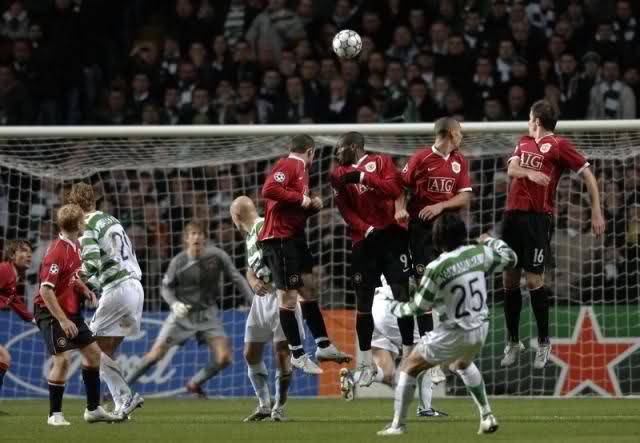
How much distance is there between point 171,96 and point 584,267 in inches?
239

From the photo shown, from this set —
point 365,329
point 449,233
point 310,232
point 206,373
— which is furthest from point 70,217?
point 310,232

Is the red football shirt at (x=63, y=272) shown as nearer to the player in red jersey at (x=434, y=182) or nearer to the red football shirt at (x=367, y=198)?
the red football shirt at (x=367, y=198)

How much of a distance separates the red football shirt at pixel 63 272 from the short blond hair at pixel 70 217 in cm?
12

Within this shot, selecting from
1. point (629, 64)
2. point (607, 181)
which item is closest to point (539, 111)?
point (607, 181)

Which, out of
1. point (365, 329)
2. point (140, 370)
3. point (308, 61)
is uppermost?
point (308, 61)

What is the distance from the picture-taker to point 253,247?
11.3m

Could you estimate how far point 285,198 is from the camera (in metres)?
10.8

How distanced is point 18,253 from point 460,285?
17.3ft

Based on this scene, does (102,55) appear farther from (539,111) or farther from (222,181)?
(539,111)

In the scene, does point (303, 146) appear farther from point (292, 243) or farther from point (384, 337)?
point (384, 337)

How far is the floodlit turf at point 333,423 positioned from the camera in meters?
9.35

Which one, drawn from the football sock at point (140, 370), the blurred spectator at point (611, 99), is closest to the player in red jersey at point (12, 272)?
the football sock at point (140, 370)

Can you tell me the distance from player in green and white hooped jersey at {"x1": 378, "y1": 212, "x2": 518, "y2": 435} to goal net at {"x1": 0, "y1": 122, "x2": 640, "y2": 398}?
4.85 metres

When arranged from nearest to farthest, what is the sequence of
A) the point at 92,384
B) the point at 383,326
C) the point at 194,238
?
1. the point at 92,384
2. the point at 383,326
3. the point at 194,238
